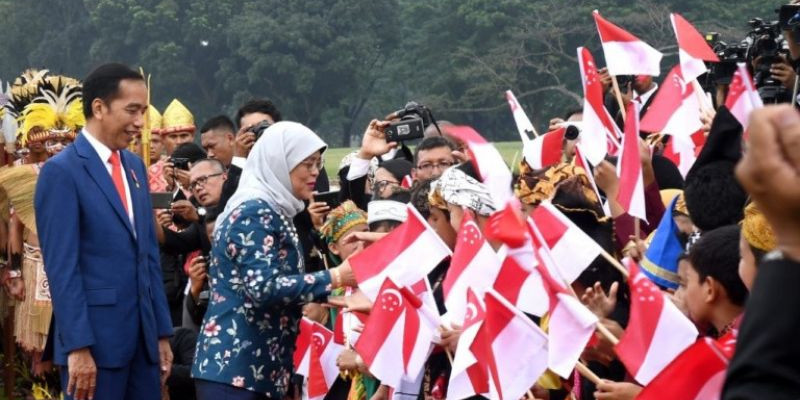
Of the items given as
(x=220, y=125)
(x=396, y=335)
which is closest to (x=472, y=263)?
(x=396, y=335)

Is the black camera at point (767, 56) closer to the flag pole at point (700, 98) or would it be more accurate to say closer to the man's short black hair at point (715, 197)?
the flag pole at point (700, 98)

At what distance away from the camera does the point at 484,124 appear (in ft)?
169

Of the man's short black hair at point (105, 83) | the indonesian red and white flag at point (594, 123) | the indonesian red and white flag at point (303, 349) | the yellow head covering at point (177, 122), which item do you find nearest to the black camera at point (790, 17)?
the indonesian red and white flag at point (594, 123)

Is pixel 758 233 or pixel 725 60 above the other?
pixel 725 60

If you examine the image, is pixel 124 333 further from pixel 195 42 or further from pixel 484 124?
pixel 195 42

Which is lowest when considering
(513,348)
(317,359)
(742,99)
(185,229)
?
(317,359)

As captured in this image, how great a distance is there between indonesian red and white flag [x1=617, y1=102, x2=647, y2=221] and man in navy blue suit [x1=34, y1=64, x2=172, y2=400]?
197 centimetres

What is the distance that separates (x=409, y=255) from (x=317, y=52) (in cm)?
4811

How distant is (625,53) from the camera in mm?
5934

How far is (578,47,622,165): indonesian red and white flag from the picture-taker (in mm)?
5438

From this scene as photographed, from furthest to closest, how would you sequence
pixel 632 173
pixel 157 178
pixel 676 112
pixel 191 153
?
pixel 157 178 < pixel 191 153 < pixel 676 112 < pixel 632 173

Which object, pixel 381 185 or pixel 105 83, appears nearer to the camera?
pixel 105 83

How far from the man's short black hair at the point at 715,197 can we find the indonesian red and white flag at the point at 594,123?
3.34ft

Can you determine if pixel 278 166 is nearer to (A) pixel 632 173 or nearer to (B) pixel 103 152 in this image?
(B) pixel 103 152
